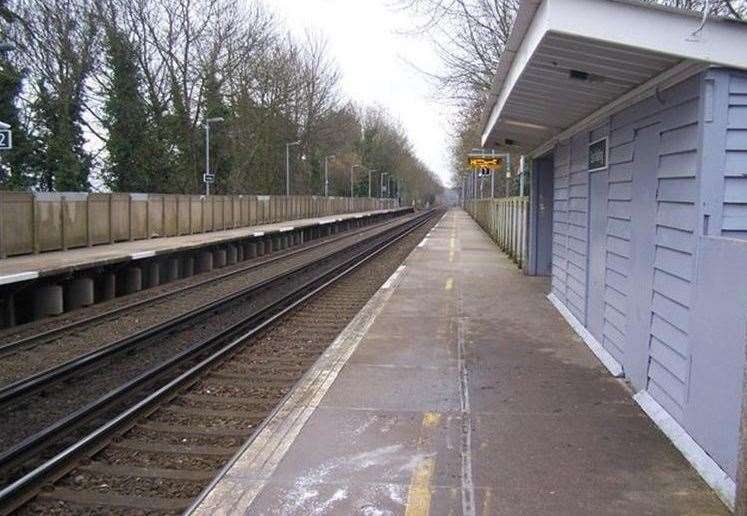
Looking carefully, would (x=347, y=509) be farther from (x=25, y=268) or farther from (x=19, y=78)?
(x=19, y=78)

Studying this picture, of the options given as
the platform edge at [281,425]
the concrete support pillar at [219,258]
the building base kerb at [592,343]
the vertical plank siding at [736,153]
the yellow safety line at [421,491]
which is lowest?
the concrete support pillar at [219,258]

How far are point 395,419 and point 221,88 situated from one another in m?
42.0

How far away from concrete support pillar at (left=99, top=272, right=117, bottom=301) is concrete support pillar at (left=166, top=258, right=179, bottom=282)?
3.46 meters

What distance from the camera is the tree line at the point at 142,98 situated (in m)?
37.7

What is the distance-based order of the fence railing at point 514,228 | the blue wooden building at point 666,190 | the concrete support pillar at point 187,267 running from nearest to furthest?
the blue wooden building at point 666,190, the fence railing at point 514,228, the concrete support pillar at point 187,267

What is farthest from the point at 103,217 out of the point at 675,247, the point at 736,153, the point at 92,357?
the point at 736,153

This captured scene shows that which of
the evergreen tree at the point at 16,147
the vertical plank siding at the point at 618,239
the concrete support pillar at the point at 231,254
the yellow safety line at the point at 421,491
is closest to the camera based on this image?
the yellow safety line at the point at 421,491

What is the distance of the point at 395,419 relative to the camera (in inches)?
227

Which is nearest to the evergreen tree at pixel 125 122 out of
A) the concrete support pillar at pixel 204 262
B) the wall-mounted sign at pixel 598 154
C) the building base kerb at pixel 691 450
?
the concrete support pillar at pixel 204 262

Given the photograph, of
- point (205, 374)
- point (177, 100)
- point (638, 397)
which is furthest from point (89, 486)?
point (177, 100)

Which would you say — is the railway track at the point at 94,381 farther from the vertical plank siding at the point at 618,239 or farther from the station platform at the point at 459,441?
the vertical plank siding at the point at 618,239

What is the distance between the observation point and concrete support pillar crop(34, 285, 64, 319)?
12930 mm

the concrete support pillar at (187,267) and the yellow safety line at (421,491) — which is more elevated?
the yellow safety line at (421,491)

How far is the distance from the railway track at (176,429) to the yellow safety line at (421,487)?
1414mm
